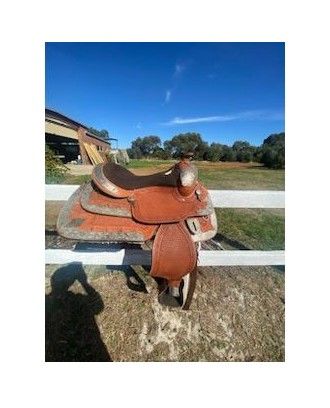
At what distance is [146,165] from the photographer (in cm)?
610

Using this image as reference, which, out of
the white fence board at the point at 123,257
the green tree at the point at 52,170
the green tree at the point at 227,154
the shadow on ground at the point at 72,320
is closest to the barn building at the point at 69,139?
the green tree at the point at 52,170

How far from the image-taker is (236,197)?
4.89ft

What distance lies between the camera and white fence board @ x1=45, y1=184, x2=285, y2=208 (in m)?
1.44

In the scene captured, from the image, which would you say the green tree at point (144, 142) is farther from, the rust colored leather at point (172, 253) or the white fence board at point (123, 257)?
the rust colored leather at point (172, 253)

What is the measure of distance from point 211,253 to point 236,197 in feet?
1.11

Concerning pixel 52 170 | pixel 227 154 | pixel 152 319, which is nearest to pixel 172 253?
pixel 152 319

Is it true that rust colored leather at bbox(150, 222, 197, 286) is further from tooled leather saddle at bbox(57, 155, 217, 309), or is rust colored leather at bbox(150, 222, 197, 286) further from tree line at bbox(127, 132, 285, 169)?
tree line at bbox(127, 132, 285, 169)

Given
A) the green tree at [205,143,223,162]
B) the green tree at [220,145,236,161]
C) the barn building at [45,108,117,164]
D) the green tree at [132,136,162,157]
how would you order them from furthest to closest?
the green tree at [132,136,162,157] → the green tree at [220,145,236,161] → the barn building at [45,108,117,164] → the green tree at [205,143,223,162]

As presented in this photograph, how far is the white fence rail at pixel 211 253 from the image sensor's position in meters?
1.46

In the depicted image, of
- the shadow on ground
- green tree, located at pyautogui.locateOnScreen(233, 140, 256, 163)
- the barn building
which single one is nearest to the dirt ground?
the shadow on ground

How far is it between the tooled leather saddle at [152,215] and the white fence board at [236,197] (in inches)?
8.6

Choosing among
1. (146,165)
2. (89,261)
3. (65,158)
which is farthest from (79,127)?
(89,261)

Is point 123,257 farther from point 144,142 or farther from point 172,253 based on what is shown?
point 144,142

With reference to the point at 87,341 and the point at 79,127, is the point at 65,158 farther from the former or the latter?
the point at 87,341
